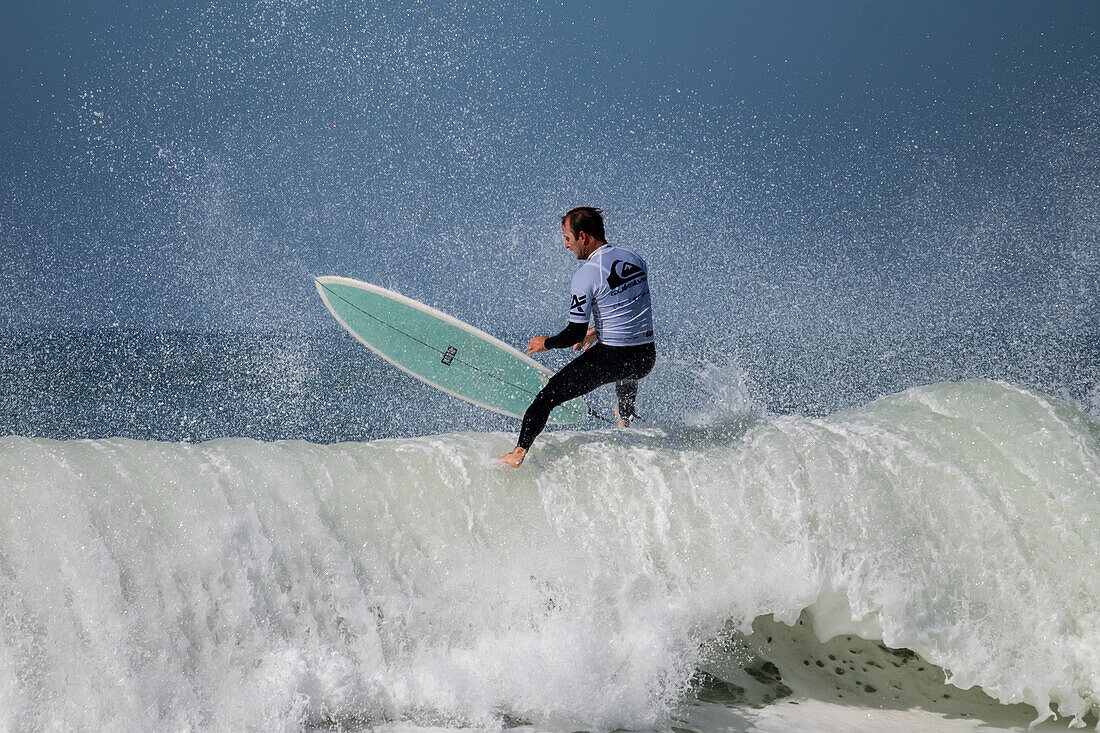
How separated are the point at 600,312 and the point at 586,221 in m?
0.58

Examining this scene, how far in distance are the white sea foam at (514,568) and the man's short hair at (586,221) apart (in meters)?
1.37

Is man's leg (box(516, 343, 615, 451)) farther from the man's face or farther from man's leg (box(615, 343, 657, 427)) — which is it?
the man's face

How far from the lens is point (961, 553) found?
422cm

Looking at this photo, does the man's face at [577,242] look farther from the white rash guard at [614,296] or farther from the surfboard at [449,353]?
the surfboard at [449,353]

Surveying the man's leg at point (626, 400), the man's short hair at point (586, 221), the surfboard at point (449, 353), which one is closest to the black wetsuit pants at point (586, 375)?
the man's leg at point (626, 400)

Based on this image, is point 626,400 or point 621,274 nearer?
point 621,274

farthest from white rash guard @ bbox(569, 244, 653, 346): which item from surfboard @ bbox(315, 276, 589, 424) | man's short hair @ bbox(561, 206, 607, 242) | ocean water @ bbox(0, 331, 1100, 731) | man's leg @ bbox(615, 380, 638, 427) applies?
surfboard @ bbox(315, 276, 589, 424)

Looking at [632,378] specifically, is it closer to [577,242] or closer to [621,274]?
[621,274]

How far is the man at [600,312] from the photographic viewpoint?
4574 mm

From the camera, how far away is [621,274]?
4.61 m

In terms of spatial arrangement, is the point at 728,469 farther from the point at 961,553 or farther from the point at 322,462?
the point at 322,462

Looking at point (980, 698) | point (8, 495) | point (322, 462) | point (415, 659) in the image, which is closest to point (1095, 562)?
point (980, 698)

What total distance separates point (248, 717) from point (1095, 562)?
4.54 m

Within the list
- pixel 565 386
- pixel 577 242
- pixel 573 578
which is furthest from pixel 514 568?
pixel 577 242
